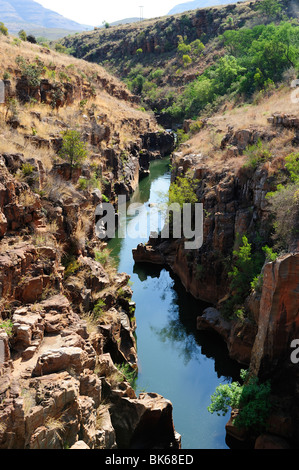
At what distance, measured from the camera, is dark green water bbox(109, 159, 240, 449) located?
1338 centimetres

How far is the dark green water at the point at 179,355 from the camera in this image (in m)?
13.4

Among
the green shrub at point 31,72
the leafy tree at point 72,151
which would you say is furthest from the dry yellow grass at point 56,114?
the leafy tree at point 72,151

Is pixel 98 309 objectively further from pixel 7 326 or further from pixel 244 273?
pixel 244 273

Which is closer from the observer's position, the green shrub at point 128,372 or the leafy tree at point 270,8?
the green shrub at point 128,372

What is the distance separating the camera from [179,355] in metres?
17.4

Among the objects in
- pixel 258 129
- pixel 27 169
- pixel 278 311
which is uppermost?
pixel 258 129

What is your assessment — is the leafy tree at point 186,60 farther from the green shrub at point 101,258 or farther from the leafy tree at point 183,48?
the green shrub at point 101,258

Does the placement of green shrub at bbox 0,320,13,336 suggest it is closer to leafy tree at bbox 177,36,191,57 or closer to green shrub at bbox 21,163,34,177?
green shrub at bbox 21,163,34,177

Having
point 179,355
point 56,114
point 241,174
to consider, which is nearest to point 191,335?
point 179,355

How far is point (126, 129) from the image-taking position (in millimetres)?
41625

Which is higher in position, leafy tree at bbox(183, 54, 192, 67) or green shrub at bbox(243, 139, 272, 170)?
leafy tree at bbox(183, 54, 192, 67)

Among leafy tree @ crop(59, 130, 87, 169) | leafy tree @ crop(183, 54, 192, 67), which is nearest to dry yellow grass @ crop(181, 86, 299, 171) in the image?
leafy tree @ crop(59, 130, 87, 169)

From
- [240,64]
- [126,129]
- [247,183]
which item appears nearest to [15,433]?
[247,183]
